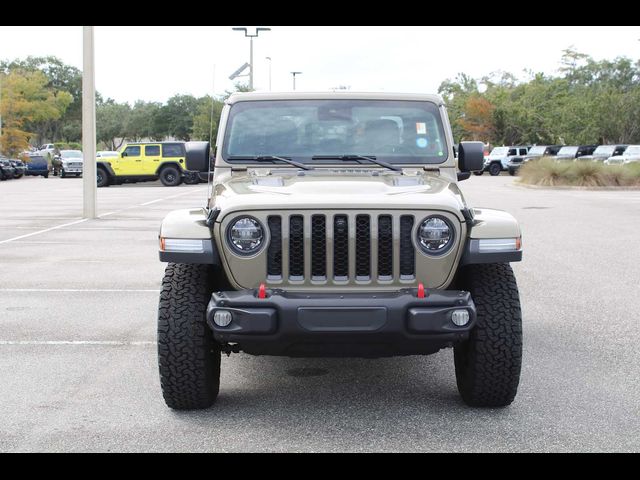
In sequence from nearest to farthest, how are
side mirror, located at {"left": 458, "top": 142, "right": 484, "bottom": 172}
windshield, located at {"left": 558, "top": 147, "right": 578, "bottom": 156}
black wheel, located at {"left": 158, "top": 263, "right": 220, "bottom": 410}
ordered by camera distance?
black wheel, located at {"left": 158, "top": 263, "right": 220, "bottom": 410}
side mirror, located at {"left": 458, "top": 142, "right": 484, "bottom": 172}
windshield, located at {"left": 558, "top": 147, "right": 578, "bottom": 156}

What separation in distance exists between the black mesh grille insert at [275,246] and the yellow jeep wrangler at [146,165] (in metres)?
32.6

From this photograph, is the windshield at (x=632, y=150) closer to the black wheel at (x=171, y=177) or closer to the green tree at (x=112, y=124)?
the black wheel at (x=171, y=177)

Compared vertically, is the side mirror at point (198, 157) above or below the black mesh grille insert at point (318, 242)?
above

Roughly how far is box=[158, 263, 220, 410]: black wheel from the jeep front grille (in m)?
0.47

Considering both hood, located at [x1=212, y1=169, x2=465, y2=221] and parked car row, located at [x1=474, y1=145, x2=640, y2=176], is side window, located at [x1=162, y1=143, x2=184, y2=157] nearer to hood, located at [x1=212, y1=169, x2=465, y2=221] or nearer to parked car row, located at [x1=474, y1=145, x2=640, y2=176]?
parked car row, located at [x1=474, y1=145, x2=640, y2=176]

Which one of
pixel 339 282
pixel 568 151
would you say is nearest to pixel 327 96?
pixel 339 282

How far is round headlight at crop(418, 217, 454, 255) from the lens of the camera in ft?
15.8

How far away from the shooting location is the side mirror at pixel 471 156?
6590 millimetres

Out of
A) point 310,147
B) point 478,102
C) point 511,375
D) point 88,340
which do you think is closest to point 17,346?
point 88,340

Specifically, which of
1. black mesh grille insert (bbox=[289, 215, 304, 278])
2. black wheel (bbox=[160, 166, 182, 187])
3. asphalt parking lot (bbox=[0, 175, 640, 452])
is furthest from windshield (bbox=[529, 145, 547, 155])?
black mesh grille insert (bbox=[289, 215, 304, 278])

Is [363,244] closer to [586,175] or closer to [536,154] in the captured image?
[586,175]

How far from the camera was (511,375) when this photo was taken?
495 cm

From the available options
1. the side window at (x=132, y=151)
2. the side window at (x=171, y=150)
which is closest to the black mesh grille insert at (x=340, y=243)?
the side window at (x=171, y=150)
